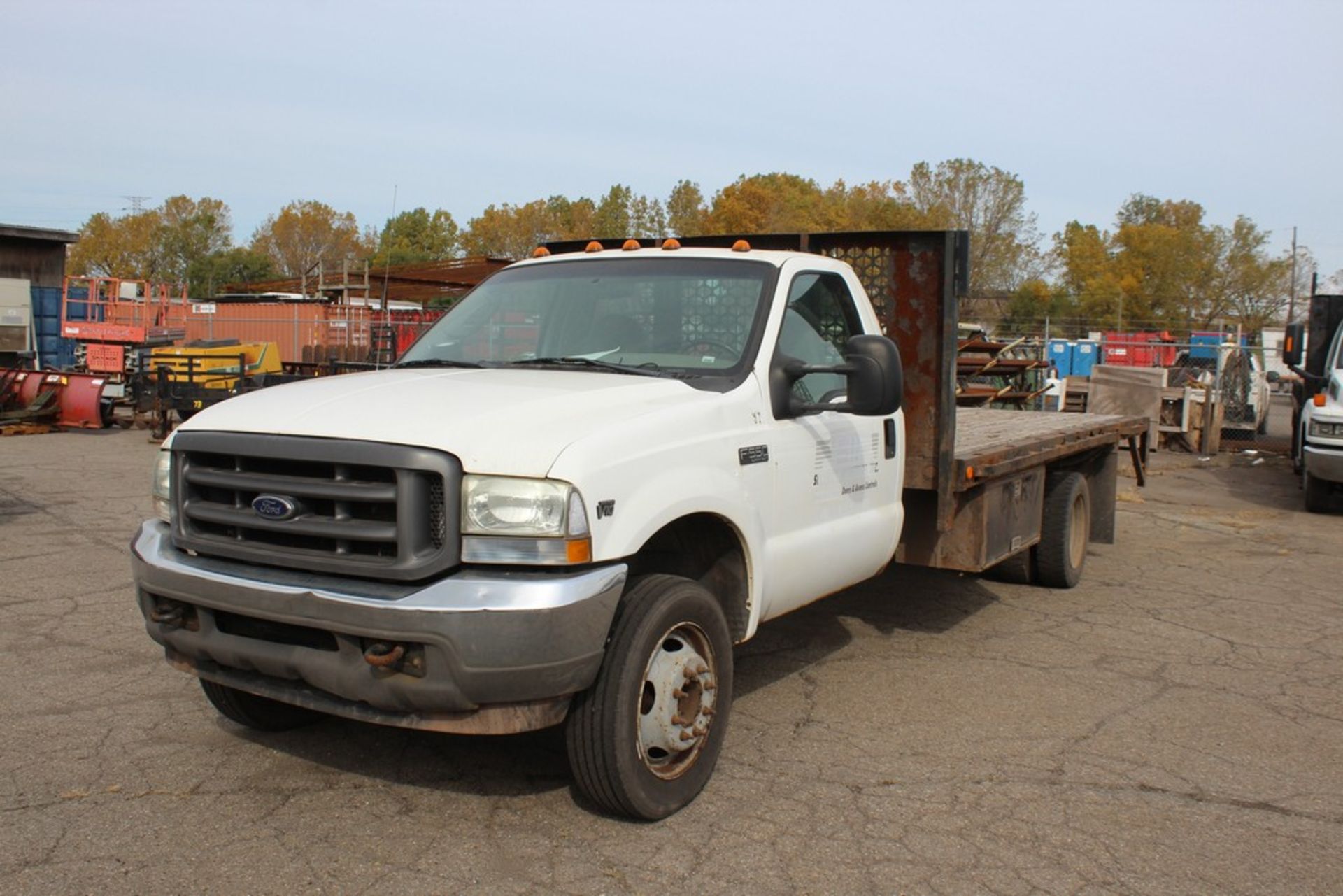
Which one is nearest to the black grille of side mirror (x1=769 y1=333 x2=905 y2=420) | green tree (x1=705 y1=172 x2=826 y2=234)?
side mirror (x1=769 y1=333 x2=905 y2=420)

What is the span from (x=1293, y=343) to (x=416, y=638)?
43.5ft

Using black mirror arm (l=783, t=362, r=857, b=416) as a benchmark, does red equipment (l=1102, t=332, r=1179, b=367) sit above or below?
above

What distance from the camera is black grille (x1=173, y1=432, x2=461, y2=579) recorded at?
143 inches

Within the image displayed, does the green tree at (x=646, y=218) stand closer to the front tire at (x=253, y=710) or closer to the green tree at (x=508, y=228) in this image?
the green tree at (x=508, y=228)

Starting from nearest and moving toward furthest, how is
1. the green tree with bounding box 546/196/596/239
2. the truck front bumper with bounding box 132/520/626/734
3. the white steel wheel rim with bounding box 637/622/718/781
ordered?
the truck front bumper with bounding box 132/520/626/734
the white steel wheel rim with bounding box 637/622/718/781
the green tree with bounding box 546/196/596/239

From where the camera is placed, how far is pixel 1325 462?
41.1 feet

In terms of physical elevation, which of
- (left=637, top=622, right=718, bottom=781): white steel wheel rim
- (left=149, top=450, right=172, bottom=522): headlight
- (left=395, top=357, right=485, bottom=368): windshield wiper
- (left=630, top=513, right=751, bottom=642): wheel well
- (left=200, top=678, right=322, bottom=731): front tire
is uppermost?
(left=395, top=357, right=485, bottom=368): windshield wiper

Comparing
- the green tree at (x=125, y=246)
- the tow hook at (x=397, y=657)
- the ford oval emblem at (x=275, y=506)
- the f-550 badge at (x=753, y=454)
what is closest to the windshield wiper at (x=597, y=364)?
the f-550 badge at (x=753, y=454)

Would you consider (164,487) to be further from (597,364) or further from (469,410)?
(597,364)

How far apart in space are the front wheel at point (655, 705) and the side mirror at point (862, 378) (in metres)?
0.97

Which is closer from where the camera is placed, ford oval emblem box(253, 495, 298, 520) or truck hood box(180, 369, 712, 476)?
truck hood box(180, 369, 712, 476)

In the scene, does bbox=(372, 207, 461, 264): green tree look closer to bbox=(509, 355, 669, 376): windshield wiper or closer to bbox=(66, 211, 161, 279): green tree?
bbox=(66, 211, 161, 279): green tree

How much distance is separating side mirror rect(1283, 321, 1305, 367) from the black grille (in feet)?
42.3

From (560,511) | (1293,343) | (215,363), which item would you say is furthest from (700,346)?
(215,363)
